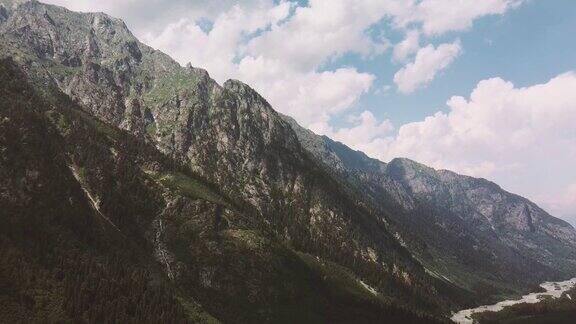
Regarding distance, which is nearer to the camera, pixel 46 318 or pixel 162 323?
pixel 46 318

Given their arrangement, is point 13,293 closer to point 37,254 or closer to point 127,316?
point 37,254

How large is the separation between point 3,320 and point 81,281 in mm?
34813

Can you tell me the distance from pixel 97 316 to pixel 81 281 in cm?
1546

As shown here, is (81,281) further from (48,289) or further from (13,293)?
(13,293)

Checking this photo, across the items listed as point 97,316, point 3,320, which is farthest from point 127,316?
point 3,320

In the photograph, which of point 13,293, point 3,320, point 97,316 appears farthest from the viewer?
point 97,316

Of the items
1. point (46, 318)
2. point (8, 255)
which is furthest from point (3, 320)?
point (8, 255)

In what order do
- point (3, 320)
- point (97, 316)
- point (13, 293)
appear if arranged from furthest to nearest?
point (97, 316) → point (13, 293) → point (3, 320)

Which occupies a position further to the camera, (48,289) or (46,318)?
(48,289)

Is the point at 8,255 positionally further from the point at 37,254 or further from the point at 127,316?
the point at 127,316

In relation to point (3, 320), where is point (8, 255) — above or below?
above

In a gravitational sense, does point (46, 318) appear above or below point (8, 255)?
below

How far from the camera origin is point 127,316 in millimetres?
197000

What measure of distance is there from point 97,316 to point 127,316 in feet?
38.4
